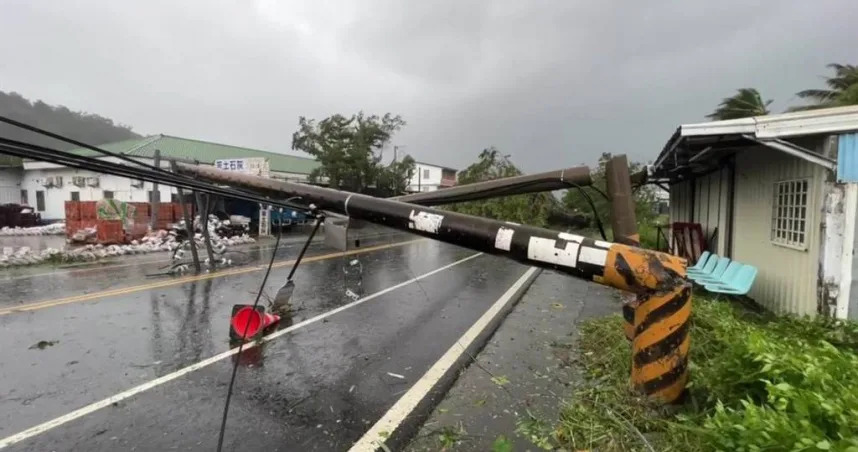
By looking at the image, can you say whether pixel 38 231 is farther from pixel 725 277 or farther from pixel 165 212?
pixel 725 277

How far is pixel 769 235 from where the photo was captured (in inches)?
297

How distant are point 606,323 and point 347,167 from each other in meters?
27.6

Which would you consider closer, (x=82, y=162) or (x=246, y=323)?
(x=82, y=162)

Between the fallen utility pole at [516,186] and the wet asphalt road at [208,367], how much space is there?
1.83 m

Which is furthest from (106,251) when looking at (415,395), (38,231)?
(415,395)

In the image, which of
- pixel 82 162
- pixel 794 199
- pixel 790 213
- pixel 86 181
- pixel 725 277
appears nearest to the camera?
pixel 82 162

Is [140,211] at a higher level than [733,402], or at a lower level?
higher

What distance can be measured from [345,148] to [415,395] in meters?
29.4

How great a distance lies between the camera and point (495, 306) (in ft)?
24.4

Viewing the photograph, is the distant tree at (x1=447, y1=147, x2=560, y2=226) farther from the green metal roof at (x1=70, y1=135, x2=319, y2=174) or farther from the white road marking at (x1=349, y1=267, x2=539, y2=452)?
the green metal roof at (x1=70, y1=135, x2=319, y2=174)

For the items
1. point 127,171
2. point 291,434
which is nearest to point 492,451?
point 291,434

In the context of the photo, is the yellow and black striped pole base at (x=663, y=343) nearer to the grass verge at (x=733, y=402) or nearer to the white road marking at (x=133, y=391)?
the grass verge at (x=733, y=402)

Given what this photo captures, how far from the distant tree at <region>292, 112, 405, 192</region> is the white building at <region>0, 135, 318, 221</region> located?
2.60 m

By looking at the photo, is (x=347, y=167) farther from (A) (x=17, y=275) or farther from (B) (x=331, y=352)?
(B) (x=331, y=352)
